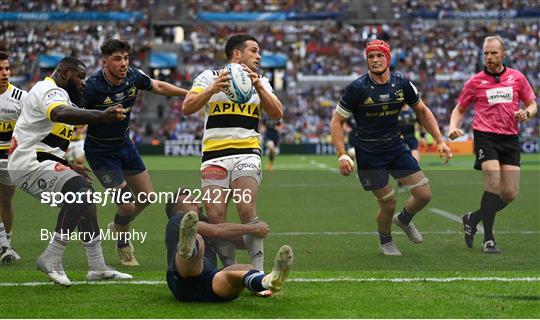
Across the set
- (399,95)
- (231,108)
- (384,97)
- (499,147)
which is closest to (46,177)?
(231,108)

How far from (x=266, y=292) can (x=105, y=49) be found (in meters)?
3.41

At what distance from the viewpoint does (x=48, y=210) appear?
15172 mm

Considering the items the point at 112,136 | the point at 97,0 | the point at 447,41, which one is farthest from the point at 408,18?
A: the point at 112,136

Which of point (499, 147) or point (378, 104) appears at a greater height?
point (378, 104)

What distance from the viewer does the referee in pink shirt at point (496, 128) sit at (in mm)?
10312

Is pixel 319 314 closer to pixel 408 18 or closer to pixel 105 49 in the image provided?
pixel 105 49

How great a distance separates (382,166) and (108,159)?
311 cm

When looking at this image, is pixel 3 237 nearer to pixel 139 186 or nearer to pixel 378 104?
pixel 139 186

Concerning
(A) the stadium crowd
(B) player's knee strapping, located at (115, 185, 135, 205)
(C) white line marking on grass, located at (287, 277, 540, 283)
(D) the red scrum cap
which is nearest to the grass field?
(C) white line marking on grass, located at (287, 277, 540, 283)

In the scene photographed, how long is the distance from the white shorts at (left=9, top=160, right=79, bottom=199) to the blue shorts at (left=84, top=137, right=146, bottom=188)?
1425 mm

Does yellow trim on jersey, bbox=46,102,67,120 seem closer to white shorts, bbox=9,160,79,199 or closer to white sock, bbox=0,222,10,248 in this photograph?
white shorts, bbox=9,160,79,199

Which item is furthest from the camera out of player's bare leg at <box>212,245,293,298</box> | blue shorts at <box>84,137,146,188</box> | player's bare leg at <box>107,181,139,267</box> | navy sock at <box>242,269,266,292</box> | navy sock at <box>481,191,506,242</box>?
navy sock at <box>481,191,506,242</box>

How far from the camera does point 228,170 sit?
7.83m

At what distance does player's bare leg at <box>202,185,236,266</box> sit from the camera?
7453mm
